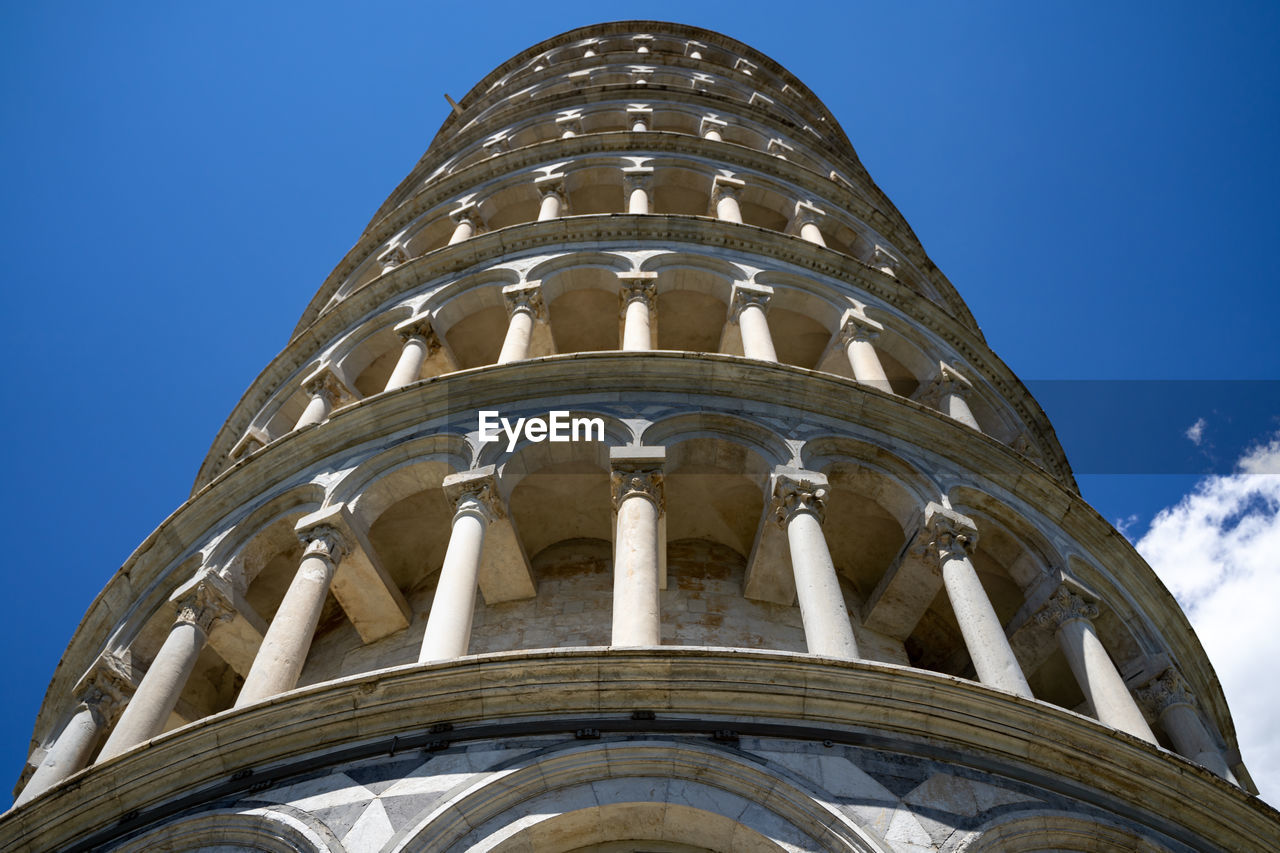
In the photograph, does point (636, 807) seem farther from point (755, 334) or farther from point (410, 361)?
point (410, 361)

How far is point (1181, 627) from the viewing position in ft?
42.3

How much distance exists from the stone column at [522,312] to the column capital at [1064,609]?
6510 mm

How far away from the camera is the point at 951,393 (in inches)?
617

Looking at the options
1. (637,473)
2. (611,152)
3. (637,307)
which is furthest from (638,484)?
(611,152)

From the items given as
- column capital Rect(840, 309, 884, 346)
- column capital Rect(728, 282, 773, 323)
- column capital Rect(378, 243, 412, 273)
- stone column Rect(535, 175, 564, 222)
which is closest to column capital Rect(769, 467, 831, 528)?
column capital Rect(728, 282, 773, 323)

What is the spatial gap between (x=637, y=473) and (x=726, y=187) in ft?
32.3

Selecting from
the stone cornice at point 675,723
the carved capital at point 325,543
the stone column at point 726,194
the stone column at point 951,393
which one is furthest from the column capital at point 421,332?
the stone cornice at point 675,723

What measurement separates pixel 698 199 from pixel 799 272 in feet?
15.2

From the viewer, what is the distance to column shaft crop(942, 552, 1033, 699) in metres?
9.38

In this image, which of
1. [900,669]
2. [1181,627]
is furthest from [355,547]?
[1181,627]

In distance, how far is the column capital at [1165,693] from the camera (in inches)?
453

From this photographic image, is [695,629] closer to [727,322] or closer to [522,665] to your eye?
[522,665]

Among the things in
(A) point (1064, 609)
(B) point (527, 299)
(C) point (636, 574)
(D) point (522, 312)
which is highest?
(B) point (527, 299)

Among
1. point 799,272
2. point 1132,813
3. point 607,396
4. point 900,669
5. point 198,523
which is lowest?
point 1132,813
